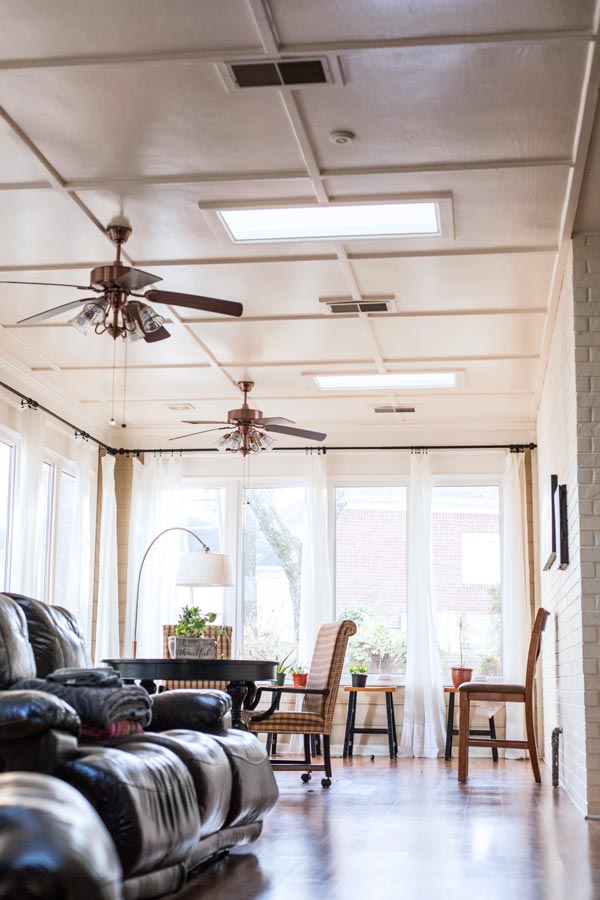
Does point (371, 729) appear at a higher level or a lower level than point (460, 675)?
lower

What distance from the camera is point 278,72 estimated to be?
3836 mm

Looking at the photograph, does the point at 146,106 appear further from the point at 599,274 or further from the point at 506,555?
the point at 506,555

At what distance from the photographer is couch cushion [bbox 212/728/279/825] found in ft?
12.4

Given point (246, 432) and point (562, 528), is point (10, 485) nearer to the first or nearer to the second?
point (246, 432)

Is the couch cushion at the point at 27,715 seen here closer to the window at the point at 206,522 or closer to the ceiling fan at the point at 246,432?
the ceiling fan at the point at 246,432

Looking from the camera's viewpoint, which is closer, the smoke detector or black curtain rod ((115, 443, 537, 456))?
the smoke detector

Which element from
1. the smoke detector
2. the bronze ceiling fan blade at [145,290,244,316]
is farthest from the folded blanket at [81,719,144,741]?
the smoke detector

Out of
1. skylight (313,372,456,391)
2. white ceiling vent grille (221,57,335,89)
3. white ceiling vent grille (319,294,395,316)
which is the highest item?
white ceiling vent grille (221,57,335,89)

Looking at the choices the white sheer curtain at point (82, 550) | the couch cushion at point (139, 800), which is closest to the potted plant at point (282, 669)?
the white sheer curtain at point (82, 550)

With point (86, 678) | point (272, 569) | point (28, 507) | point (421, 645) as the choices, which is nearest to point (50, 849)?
point (86, 678)

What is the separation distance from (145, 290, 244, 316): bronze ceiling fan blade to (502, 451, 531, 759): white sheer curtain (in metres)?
4.84

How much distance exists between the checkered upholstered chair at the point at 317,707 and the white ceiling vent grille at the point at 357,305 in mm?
1978

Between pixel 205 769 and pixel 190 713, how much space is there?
0.67 metres

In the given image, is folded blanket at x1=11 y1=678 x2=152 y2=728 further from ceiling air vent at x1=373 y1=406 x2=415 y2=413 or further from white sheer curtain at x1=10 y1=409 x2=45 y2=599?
ceiling air vent at x1=373 y1=406 x2=415 y2=413
